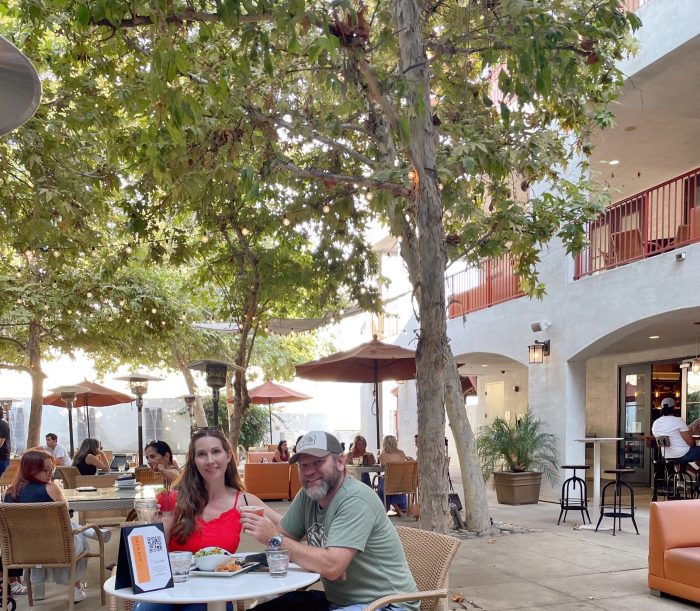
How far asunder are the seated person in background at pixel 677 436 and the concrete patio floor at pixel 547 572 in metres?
1.24

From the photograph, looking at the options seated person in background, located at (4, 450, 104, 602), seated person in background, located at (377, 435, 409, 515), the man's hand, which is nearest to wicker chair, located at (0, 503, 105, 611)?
seated person in background, located at (4, 450, 104, 602)

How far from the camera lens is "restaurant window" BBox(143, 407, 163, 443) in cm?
2938

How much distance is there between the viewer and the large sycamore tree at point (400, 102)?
5844 millimetres

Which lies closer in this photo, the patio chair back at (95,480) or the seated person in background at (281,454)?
the patio chair back at (95,480)

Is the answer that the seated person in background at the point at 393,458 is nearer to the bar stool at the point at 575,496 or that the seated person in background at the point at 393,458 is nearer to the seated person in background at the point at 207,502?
the bar stool at the point at 575,496

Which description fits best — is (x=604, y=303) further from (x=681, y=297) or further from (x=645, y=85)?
(x=645, y=85)

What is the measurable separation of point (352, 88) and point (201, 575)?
6447mm

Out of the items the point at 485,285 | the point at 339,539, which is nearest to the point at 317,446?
the point at 339,539

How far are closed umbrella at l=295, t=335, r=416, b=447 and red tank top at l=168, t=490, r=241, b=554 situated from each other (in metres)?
7.07

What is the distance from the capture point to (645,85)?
11.6 m

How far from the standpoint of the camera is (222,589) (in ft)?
10.6

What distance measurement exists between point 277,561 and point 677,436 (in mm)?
9447

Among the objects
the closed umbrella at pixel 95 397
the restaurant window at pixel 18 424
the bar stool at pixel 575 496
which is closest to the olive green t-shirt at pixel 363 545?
the bar stool at pixel 575 496

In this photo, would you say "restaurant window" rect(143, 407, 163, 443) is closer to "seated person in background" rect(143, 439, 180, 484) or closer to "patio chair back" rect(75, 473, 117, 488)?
"patio chair back" rect(75, 473, 117, 488)
